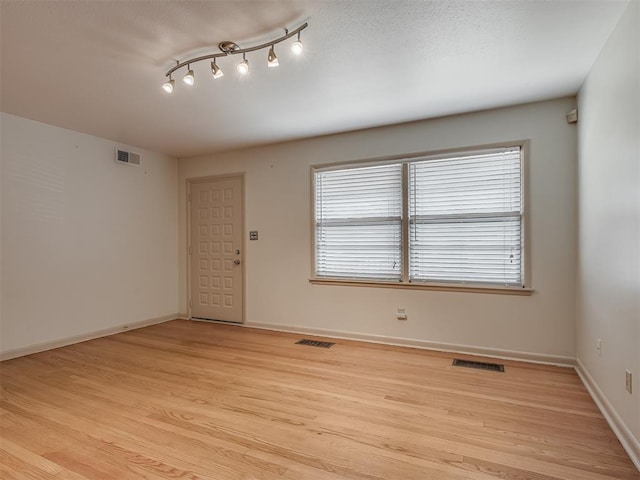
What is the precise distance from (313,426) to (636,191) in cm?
232

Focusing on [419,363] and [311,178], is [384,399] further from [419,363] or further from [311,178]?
[311,178]

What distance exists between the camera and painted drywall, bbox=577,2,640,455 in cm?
185

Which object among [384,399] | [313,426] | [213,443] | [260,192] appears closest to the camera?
[213,443]

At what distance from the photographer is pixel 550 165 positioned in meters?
3.21

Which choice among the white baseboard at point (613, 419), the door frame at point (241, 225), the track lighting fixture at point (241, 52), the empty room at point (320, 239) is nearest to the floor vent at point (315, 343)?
the empty room at point (320, 239)

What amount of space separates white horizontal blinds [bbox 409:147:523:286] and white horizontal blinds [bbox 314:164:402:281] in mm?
216

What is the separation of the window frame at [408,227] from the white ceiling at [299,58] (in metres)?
0.41

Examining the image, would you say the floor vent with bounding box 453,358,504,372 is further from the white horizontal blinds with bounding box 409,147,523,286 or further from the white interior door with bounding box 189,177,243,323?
the white interior door with bounding box 189,177,243,323

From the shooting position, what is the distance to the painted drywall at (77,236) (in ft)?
11.5

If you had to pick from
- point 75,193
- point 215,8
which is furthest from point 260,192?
point 215,8

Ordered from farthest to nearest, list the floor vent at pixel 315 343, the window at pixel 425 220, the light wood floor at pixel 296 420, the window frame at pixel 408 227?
the floor vent at pixel 315 343, the window at pixel 425 220, the window frame at pixel 408 227, the light wood floor at pixel 296 420

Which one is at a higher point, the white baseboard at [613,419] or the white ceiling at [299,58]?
the white ceiling at [299,58]

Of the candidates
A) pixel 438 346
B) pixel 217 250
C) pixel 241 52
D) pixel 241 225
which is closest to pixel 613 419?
pixel 438 346

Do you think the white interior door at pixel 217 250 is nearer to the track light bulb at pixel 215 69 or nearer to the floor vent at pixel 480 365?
the track light bulb at pixel 215 69
